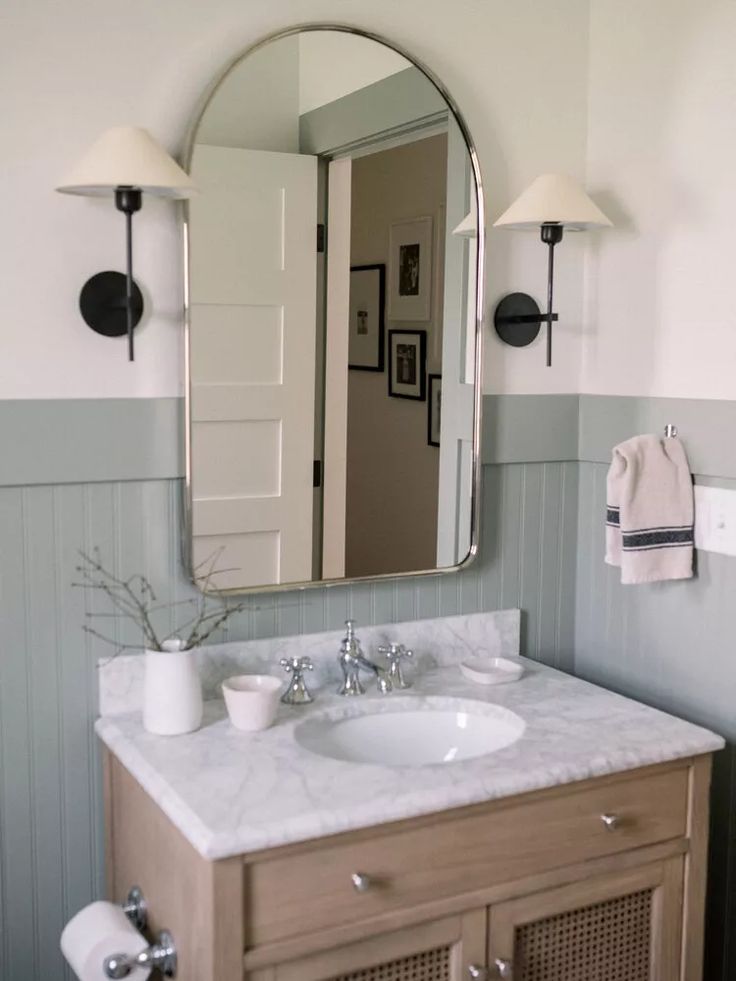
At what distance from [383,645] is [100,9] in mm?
1223

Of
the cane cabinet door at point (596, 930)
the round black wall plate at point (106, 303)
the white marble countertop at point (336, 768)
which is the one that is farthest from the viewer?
the round black wall plate at point (106, 303)

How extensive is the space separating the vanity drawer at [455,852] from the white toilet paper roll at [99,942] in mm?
241

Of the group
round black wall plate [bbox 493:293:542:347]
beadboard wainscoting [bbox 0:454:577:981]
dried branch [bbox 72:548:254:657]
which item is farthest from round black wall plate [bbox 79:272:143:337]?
round black wall plate [bbox 493:293:542:347]

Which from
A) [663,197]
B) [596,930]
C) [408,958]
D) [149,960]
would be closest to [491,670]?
[596,930]

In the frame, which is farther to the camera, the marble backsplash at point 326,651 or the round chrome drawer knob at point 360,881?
the marble backsplash at point 326,651

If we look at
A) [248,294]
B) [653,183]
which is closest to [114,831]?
[248,294]

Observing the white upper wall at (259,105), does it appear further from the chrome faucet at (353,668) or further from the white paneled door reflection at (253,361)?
the chrome faucet at (353,668)

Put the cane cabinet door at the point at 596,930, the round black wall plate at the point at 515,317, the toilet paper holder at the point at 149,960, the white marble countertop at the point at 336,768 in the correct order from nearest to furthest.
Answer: the white marble countertop at the point at 336,768
the toilet paper holder at the point at 149,960
the cane cabinet door at the point at 596,930
the round black wall plate at the point at 515,317

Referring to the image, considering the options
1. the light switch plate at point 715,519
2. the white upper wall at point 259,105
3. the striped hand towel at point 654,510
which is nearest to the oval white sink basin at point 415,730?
the striped hand towel at point 654,510

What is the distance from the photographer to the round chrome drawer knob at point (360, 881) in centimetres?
165

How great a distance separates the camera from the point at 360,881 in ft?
5.41

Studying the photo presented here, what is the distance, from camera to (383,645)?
2242 mm

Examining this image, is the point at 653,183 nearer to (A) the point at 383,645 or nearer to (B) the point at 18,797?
(A) the point at 383,645

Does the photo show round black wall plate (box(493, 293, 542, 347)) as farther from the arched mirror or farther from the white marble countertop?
the white marble countertop
